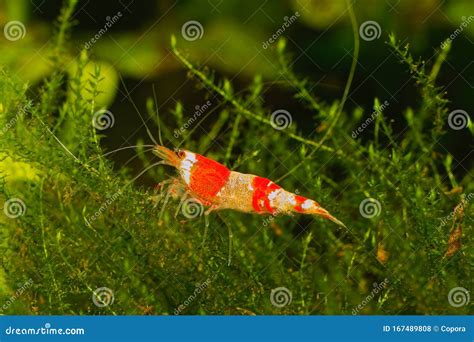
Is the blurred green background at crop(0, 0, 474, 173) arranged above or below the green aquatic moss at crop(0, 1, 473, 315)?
above

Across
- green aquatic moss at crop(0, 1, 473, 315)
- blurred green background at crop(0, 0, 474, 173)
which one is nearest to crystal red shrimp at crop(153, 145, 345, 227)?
green aquatic moss at crop(0, 1, 473, 315)

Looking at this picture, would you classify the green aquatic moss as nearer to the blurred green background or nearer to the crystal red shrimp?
the crystal red shrimp

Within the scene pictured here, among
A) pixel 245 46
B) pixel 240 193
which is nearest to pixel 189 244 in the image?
pixel 240 193

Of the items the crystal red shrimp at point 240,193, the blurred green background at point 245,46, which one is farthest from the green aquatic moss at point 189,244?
the blurred green background at point 245,46

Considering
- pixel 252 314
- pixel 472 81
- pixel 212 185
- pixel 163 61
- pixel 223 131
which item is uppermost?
pixel 472 81

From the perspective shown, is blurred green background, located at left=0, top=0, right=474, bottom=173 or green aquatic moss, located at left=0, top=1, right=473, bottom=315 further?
blurred green background, located at left=0, top=0, right=474, bottom=173

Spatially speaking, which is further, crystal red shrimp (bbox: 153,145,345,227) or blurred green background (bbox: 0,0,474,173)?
blurred green background (bbox: 0,0,474,173)

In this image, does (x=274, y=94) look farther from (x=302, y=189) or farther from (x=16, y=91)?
(x=16, y=91)

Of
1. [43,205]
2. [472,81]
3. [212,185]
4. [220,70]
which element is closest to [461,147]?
[472,81]

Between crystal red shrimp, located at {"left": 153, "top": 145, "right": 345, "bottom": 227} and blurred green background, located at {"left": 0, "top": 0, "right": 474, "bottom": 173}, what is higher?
blurred green background, located at {"left": 0, "top": 0, "right": 474, "bottom": 173}
